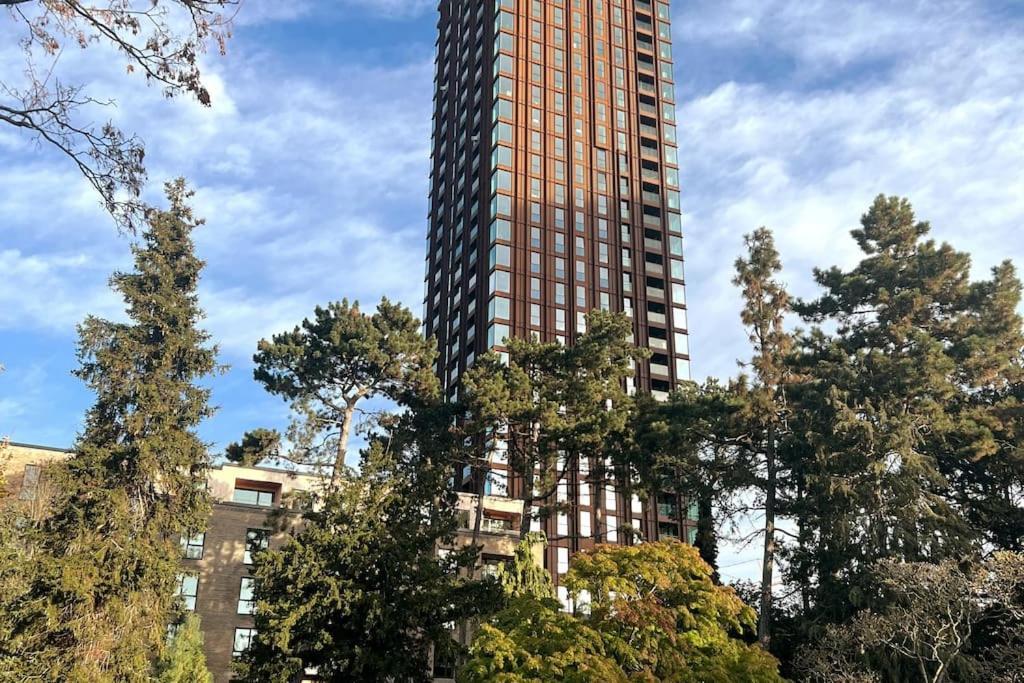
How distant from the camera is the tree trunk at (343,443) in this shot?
4091 centimetres

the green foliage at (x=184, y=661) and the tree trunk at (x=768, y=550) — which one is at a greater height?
the tree trunk at (x=768, y=550)

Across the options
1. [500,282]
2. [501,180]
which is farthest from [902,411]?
[501,180]

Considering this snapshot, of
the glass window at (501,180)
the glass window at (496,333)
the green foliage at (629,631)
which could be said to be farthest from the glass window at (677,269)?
the green foliage at (629,631)

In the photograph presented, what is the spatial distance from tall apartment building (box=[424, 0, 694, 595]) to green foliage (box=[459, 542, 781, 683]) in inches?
1929

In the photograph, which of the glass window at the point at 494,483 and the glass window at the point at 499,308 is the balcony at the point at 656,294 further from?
the glass window at the point at 494,483

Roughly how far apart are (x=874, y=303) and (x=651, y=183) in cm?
5486

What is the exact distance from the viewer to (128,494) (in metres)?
35.6

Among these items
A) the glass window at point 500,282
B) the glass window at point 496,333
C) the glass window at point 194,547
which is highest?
the glass window at point 500,282

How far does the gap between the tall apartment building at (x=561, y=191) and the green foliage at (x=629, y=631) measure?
49004 mm

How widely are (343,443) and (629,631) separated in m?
20.4

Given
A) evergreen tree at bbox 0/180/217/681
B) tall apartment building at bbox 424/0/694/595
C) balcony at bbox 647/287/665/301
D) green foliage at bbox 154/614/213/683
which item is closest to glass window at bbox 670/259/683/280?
tall apartment building at bbox 424/0/694/595

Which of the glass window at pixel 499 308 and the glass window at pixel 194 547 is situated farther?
the glass window at pixel 499 308

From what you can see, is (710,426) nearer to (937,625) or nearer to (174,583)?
(937,625)

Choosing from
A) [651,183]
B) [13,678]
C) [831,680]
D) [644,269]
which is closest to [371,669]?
[13,678]
